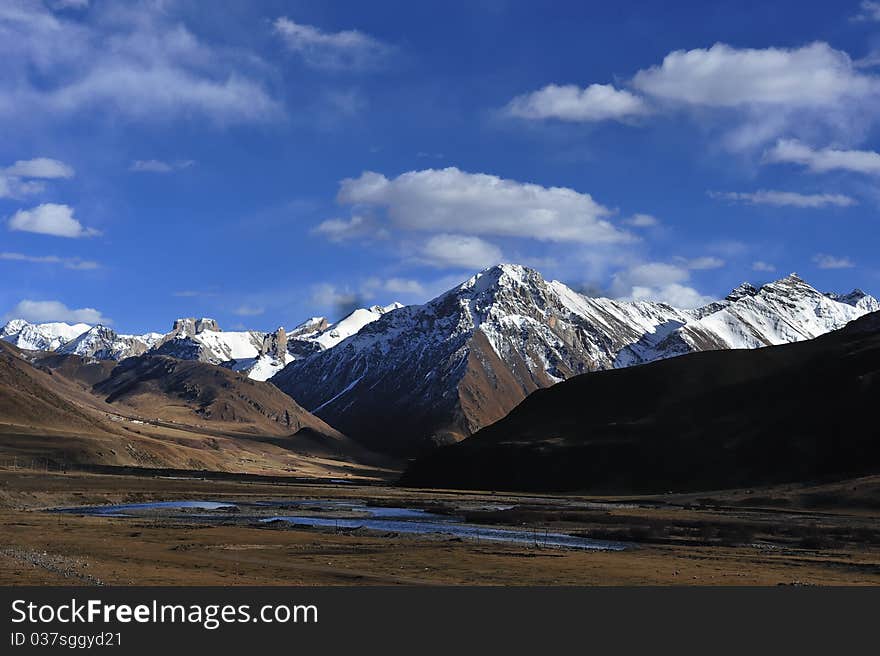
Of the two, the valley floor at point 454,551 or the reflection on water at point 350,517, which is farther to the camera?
the reflection on water at point 350,517

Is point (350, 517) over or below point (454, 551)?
below

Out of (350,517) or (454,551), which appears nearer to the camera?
(454,551)

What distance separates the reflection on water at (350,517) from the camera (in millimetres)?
96062

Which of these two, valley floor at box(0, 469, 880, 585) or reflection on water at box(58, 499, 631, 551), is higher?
valley floor at box(0, 469, 880, 585)

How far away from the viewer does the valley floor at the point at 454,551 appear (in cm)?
5669

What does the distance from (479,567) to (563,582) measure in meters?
9.64

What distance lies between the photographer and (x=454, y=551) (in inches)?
3029

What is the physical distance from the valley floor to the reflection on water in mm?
5107

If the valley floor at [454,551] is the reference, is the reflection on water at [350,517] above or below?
below

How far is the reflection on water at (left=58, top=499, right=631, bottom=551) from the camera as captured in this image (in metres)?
96.1

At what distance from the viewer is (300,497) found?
17825 centimetres

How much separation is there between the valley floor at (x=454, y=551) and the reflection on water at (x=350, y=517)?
511 cm

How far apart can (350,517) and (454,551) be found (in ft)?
169
